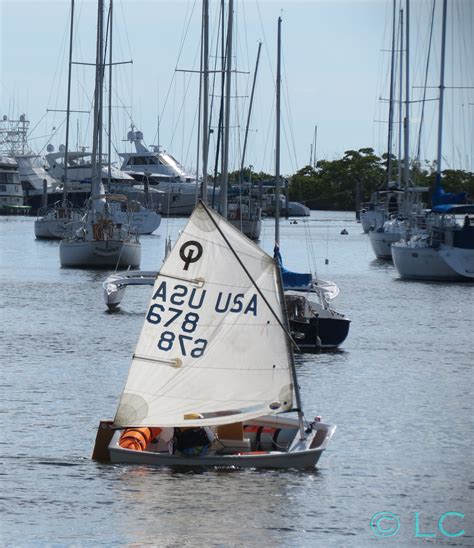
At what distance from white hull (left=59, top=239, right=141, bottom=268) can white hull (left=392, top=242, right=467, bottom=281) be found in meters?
14.3

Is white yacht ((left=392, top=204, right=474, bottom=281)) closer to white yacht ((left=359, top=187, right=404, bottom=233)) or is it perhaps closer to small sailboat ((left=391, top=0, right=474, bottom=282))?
small sailboat ((left=391, top=0, right=474, bottom=282))

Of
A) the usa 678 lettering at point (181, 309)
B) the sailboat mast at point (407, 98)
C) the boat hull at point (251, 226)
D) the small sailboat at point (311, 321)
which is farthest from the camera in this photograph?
the boat hull at point (251, 226)

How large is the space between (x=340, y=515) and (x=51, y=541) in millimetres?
4946

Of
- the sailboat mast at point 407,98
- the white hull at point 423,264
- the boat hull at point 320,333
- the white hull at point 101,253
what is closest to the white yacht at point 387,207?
the sailboat mast at point 407,98

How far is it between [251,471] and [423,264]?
49.3 m

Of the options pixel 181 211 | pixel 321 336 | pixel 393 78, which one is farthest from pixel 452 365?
pixel 181 211

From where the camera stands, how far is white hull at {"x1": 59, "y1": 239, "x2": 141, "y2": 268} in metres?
72.3

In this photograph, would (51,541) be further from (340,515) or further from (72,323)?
(72,323)

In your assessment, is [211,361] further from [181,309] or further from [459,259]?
[459,259]

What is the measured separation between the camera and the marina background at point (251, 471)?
22266 millimetres

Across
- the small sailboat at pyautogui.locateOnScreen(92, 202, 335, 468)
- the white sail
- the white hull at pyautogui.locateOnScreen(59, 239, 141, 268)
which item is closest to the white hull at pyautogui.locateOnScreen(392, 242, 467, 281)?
the white hull at pyautogui.locateOnScreen(59, 239, 141, 268)

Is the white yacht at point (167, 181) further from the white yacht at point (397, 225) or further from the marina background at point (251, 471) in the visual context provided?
the marina background at point (251, 471)

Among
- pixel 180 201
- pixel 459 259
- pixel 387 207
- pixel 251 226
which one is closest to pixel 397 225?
pixel 387 207

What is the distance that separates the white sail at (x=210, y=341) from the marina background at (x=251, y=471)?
1.23m
